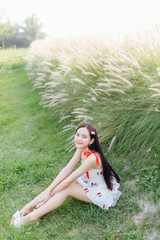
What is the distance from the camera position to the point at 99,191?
2.34m

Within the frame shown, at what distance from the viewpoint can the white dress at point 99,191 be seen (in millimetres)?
2334

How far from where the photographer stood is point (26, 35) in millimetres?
40781

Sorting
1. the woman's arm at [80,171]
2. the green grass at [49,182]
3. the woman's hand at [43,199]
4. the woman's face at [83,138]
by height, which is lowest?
the green grass at [49,182]

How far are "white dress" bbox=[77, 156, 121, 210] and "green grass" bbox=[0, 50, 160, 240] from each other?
7cm

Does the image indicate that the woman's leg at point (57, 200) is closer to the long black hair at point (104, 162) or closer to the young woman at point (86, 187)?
the young woman at point (86, 187)

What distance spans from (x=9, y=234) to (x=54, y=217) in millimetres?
415

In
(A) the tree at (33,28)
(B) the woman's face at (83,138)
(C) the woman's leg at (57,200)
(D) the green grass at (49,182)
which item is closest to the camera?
(D) the green grass at (49,182)

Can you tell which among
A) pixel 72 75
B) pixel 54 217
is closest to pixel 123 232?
pixel 54 217

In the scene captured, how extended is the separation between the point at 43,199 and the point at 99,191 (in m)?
0.51

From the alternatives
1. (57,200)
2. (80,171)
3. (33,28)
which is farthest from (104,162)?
(33,28)

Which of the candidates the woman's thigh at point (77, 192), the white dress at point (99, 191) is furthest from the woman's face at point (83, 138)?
the woman's thigh at point (77, 192)

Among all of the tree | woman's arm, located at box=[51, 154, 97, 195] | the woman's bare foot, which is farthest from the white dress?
the tree

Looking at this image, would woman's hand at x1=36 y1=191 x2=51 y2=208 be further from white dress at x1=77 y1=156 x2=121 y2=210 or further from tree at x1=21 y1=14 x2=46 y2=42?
tree at x1=21 y1=14 x2=46 y2=42

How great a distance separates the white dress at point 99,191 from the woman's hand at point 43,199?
34cm
